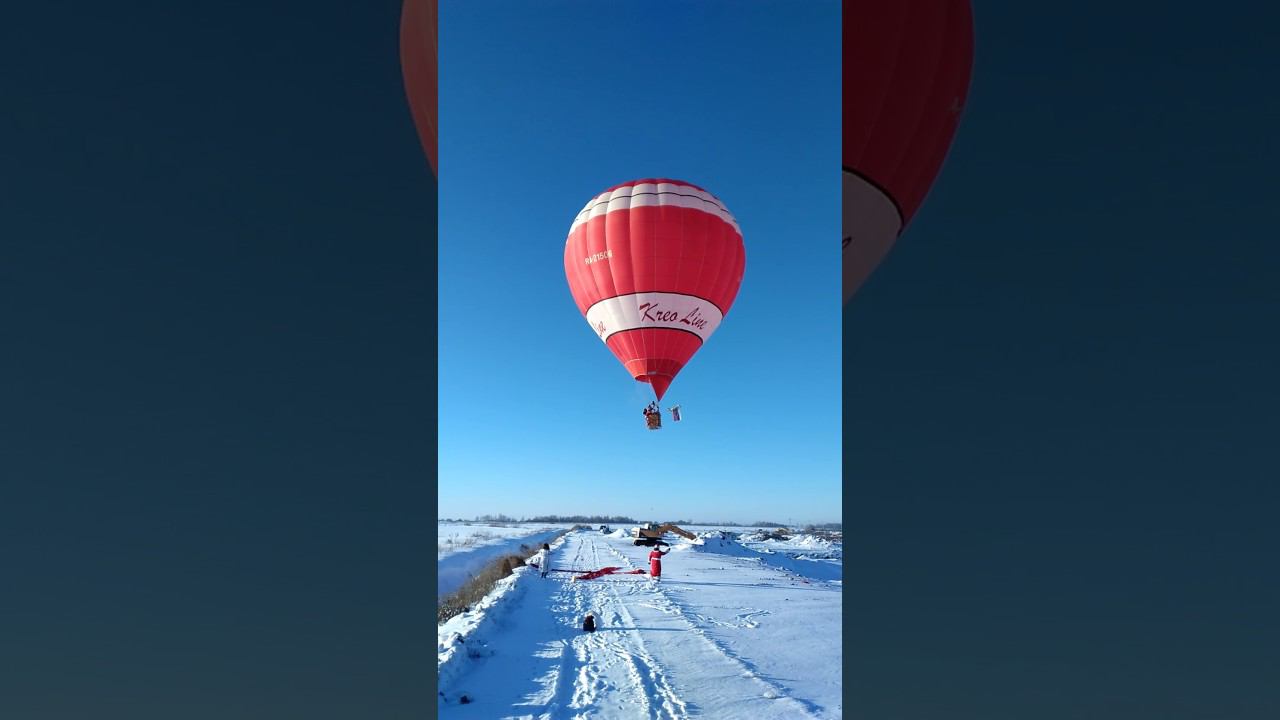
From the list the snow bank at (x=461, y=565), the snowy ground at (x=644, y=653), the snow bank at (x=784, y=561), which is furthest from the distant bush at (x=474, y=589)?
the snow bank at (x=784, y=561)

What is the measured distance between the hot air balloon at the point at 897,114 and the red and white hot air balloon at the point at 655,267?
635cm

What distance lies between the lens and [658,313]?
8391mm

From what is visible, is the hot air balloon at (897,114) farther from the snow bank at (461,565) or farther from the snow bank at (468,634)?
the snow bank at (461,565)

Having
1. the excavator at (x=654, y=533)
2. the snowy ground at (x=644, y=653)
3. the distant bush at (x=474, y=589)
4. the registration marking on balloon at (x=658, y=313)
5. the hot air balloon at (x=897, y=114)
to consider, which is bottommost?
the excavator at (x=654, y=533)

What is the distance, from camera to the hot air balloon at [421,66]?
5.13 feet

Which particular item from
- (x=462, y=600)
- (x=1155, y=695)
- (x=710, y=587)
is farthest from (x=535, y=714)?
(x=710, y=587)

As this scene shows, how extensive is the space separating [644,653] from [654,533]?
47.5ft

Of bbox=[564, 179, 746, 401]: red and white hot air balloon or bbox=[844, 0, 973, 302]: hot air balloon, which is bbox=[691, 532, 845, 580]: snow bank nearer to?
bbox=[564, 179, 746, 401]: red and white hot air balloon

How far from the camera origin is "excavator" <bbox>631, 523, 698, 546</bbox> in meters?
18.8

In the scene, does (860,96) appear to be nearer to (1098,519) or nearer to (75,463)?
(1098,519)

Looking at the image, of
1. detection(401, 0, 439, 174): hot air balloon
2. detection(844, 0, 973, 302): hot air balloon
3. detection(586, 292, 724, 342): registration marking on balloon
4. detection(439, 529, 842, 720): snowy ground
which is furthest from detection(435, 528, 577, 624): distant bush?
detection(844, 0, 973, 302): hot air balloon

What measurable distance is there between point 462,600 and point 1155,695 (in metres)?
7.80

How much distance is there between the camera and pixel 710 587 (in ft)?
30.4

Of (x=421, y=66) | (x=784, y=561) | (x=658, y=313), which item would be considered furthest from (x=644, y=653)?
(x=784, y=561)
